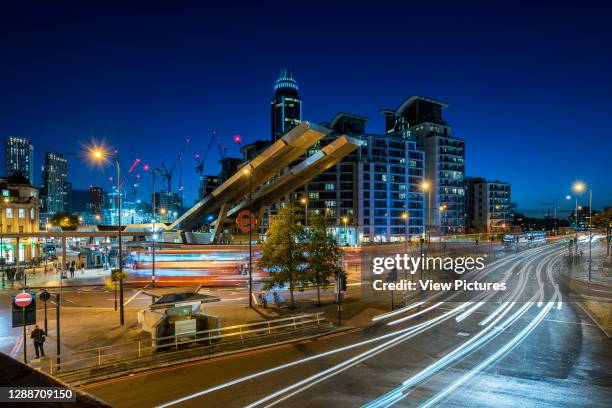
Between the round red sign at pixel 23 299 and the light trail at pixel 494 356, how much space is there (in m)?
13.4

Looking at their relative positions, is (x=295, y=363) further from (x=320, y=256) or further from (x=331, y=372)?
(x=320, y=256)

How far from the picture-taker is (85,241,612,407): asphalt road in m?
11.7

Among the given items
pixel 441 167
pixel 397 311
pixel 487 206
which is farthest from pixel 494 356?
pixel 487 206

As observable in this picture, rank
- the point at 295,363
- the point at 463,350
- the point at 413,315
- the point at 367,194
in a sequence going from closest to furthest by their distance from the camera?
1. the point at 295,363
2. the point at 463,350
3. the point at 413,315
4. the point at 367,194

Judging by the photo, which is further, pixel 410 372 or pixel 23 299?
pixel 23 299

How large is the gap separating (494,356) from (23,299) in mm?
18345

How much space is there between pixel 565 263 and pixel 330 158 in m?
35.2

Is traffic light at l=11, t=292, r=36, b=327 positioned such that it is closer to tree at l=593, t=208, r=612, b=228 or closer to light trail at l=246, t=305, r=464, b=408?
light trail at l=246, t=305, r=464, b=408

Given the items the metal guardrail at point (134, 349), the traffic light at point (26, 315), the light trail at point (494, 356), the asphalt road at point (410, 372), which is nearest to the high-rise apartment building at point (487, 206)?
the light trail at point (494, 356)

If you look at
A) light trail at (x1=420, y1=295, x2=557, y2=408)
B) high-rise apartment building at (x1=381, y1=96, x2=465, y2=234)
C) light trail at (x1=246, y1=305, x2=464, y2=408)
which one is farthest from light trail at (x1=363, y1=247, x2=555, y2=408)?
high-rise apartment building at (x1=381, y1=96, x2=465, y2=234)

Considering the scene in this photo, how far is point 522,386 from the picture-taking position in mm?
12625

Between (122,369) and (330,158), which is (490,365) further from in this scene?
(330,158)

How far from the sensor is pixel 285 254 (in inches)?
990

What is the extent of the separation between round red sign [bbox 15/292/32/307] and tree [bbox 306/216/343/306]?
15135 mm
